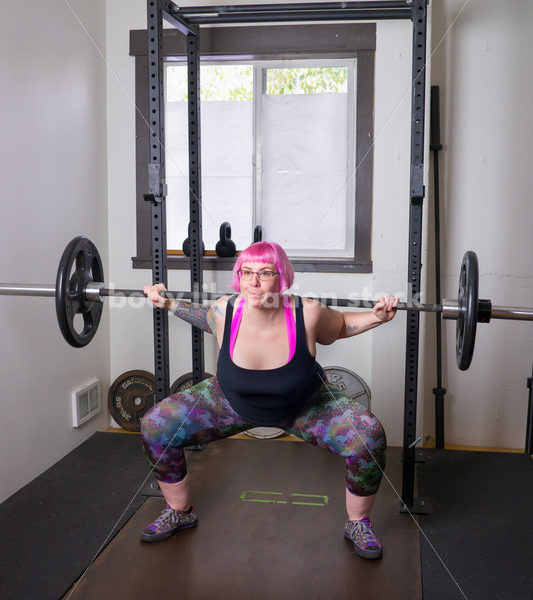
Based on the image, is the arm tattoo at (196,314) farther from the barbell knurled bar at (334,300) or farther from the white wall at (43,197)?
the white wall at (43,197)

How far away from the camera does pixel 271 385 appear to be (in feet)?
6.68

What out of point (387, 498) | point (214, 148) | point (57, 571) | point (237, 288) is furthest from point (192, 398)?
point (214, 148)

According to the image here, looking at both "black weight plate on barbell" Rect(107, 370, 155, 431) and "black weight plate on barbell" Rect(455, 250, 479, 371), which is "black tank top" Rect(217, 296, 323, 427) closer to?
"black weight plate on barbell" Rect(455, 250, 479, 371)

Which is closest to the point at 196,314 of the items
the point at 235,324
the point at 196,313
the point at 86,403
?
the point at 196,313

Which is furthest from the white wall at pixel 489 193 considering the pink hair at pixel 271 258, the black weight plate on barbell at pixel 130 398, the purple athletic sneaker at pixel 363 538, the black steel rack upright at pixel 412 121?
the black weight plate on barbell at pixel 130 398

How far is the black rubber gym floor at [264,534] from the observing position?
1.91m

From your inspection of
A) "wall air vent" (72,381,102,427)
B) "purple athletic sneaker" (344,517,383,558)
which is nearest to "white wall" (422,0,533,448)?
"purple athletic sneaker" (344,517,383,558)

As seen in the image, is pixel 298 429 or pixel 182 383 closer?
pixel 298 429

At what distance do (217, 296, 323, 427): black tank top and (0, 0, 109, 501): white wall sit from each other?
962 mm

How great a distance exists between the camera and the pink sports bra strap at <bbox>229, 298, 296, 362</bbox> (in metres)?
2.07

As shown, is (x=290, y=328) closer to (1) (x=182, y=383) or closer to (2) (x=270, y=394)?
(2) (x=270, y=394)

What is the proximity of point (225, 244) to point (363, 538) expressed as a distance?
160cm

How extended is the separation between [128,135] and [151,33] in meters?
0.92

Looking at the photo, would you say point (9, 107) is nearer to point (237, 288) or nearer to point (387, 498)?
point (237, 288)
